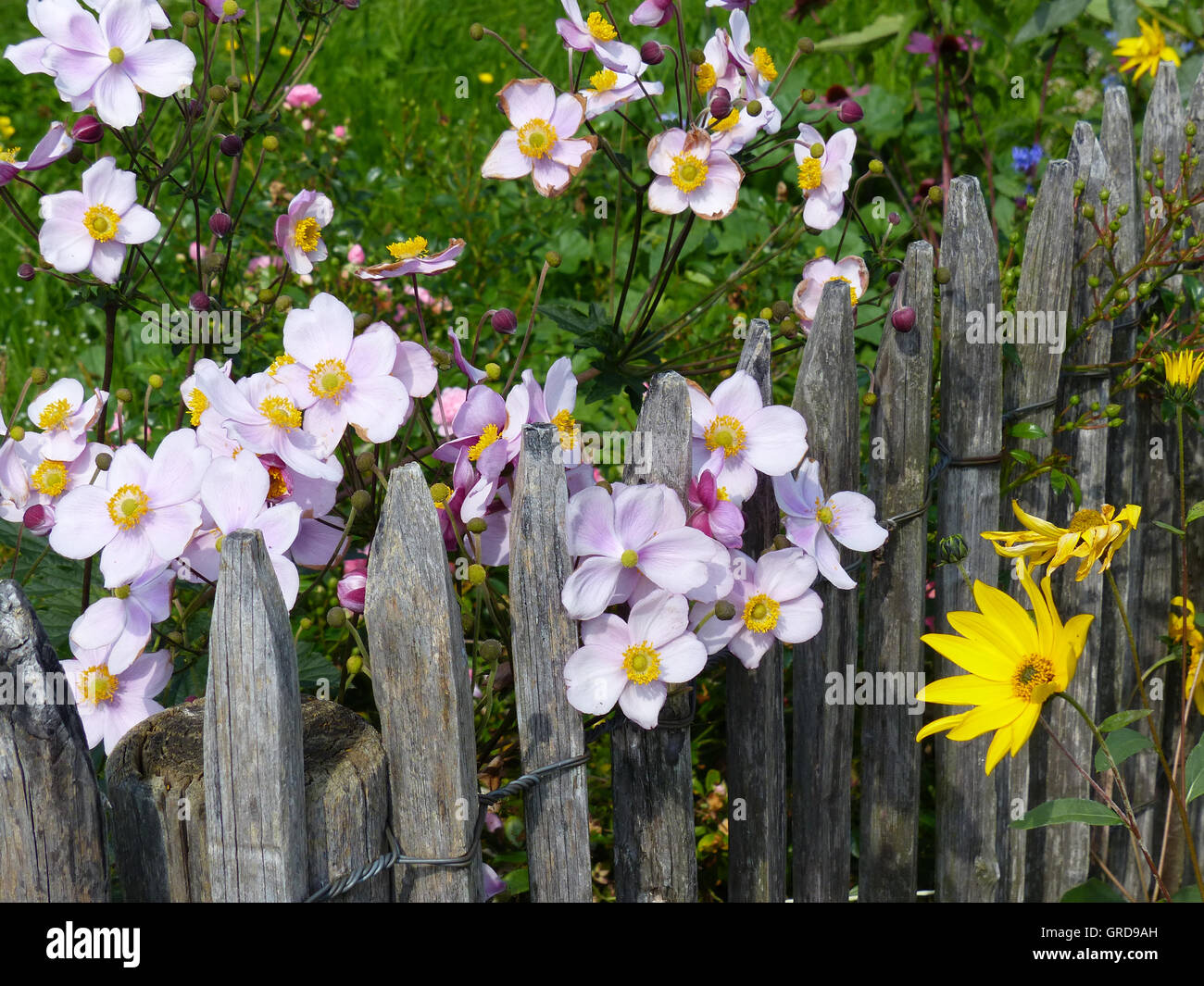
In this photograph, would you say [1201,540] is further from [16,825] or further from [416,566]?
[16,825]

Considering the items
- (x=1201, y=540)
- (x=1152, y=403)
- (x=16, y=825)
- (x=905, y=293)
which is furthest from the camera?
(x=1201, y=540)

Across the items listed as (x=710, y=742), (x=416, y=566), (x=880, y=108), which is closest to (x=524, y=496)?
(x=416, y=566)

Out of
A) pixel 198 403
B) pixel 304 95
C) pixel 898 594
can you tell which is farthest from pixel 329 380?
pixel 304 95

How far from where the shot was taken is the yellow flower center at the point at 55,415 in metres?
1.42

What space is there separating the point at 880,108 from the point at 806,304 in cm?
237

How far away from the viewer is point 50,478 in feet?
4.67

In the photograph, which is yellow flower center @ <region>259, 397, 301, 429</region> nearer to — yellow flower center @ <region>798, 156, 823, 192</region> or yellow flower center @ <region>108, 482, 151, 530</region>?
yellow flower center @ <region>108, 482, 151, 530</region>

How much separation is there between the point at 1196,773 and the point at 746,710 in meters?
0.57

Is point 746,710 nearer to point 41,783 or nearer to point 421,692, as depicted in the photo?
point 421,692

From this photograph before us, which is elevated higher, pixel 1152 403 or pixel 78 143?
pixel 78 143

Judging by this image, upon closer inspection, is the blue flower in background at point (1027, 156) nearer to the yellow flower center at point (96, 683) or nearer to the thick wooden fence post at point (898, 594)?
the thick wooden fence post at point (898, 594)

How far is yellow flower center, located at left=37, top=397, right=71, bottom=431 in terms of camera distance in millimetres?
1424

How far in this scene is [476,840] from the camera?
1354 millimetres

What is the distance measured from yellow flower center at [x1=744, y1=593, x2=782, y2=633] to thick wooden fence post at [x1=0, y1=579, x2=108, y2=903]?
74 cm
